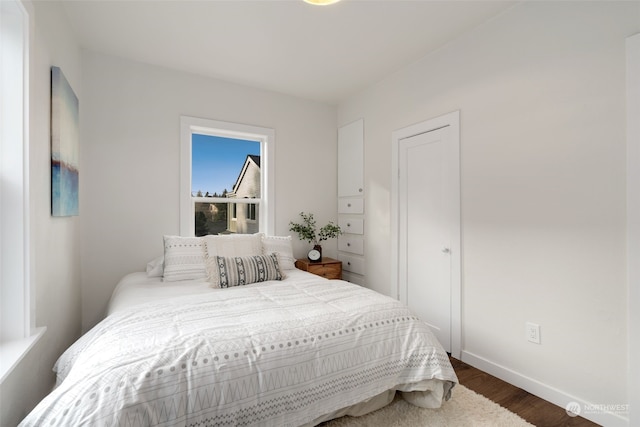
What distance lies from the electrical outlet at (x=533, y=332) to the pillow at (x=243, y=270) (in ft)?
6.19

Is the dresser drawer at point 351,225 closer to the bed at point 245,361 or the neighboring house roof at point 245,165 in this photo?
the neighboring house roof at point 245,165

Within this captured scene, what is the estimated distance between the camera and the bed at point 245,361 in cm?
110

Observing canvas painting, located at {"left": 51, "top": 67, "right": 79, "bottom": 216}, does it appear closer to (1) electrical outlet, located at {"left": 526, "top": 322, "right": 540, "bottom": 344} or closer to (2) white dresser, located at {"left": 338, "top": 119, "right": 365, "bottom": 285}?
(2) white dresser, located at {"left": 338, "top": 119, "right": 365, "bottom": 285}

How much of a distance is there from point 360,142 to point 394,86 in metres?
0.75

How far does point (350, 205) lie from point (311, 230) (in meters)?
0.60

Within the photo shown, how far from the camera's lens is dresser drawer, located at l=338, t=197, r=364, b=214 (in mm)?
3711

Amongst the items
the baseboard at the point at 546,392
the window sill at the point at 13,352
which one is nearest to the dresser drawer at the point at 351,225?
the baseboard at the point at 546,392

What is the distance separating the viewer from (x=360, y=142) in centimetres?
372

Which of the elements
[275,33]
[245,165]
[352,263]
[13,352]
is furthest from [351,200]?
[13,352]

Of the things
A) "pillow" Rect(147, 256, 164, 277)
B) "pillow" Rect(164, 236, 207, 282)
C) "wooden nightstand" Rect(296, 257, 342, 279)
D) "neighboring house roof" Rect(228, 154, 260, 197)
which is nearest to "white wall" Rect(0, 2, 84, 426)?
"pillow" Rect(147, 256, 164, 277)

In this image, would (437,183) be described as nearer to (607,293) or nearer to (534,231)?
(534,231)

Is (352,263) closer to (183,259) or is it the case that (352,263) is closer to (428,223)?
(428,223)

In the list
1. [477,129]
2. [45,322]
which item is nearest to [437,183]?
[477,129]

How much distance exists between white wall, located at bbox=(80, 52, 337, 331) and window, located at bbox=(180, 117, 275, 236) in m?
0.10
